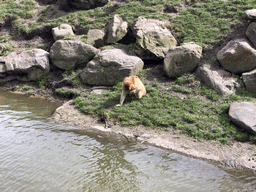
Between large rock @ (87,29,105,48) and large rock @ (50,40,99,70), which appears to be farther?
large rock @ (87,29,105,48)

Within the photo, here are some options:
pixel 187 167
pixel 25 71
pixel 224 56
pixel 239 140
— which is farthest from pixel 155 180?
pixel 25 71

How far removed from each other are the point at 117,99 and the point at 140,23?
567 cm

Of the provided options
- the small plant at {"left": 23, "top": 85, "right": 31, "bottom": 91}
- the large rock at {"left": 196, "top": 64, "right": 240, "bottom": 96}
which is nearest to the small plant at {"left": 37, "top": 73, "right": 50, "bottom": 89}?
the small plant at {"left": 23, "top": 85, "right": 31, "bottom": 91}

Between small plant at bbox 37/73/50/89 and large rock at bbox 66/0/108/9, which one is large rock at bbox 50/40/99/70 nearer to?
small plant at bbox 37/73/50/89

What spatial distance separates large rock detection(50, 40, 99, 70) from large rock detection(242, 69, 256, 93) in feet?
27.1

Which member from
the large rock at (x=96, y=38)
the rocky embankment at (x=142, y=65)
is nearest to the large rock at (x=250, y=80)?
the rocky embankment at (x=142, y=65)

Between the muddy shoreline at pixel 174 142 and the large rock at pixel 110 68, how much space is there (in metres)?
2.65

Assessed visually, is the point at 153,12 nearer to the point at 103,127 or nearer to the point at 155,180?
the point at 103,127

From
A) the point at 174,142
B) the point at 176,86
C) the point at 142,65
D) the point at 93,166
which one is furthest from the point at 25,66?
the point at 174,142

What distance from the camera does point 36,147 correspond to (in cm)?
686

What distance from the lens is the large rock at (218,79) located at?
962 cm

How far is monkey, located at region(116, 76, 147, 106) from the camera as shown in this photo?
30.3 feet

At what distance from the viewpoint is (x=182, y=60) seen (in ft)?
35.0

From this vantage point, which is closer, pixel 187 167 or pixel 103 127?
pixel 187 167
